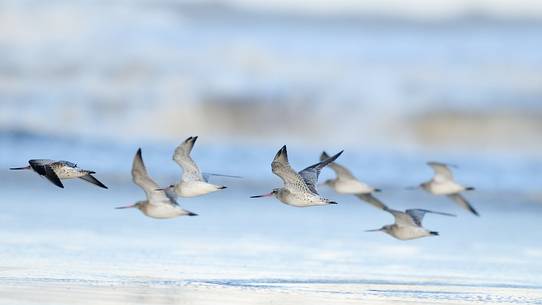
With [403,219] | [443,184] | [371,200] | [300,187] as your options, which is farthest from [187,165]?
[443,184]

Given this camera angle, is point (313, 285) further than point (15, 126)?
No

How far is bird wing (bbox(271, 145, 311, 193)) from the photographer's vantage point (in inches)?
524

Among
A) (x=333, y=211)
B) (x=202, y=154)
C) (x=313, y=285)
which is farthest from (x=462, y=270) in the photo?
(x=202, y=154)

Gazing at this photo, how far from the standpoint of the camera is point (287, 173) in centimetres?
1377

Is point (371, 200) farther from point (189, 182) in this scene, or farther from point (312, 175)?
point (189, 182)

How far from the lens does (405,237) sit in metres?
15.1

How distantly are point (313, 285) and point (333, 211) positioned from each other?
636 centimetres

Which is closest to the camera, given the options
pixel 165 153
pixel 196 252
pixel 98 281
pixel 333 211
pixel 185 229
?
pixel 98 281

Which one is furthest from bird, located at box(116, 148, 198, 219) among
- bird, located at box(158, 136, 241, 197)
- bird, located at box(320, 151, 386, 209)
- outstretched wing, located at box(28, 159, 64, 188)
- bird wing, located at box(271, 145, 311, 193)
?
bird, located at box(320, 151, 386, 209)

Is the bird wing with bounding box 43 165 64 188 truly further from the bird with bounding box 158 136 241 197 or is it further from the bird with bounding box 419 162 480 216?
the bird with bounding box 419 162 480 216

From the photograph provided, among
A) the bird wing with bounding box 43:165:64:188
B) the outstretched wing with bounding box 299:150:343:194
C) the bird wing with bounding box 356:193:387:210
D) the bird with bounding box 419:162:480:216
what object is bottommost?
the bird wing with bounding box 43:165:64:188

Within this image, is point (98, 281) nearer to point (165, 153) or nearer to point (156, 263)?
point (156, 263)

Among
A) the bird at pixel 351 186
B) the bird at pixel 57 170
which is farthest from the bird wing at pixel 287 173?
the bird at pixel 351 186

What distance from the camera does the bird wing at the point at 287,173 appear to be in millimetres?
A: 13320
